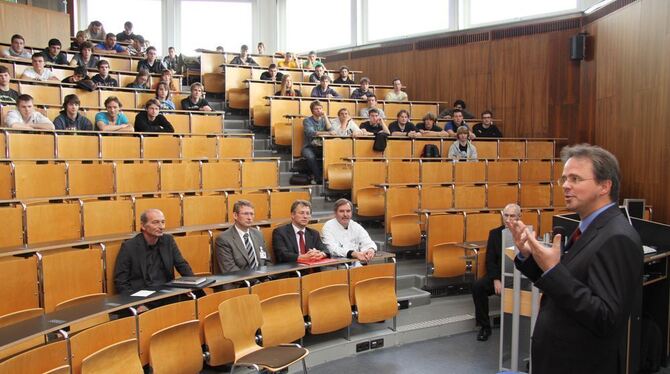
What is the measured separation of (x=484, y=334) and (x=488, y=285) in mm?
349

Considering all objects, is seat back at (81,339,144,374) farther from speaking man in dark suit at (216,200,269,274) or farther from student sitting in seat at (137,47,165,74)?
student sitting in seat at (137,47,165,74)

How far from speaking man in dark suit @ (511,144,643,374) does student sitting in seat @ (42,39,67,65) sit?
21.3ft

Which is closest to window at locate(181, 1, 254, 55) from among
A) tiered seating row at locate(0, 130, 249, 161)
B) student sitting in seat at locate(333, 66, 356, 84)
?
student sitting in seat at locate(333, 66, 356, 84)

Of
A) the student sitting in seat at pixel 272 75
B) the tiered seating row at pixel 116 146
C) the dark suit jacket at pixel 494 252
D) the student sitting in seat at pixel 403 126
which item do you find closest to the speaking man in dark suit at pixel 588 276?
the dark suit jacket at pixel 494 252

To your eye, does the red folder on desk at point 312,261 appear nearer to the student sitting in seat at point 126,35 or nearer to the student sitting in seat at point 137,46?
the student sitting in seat at point 137,46

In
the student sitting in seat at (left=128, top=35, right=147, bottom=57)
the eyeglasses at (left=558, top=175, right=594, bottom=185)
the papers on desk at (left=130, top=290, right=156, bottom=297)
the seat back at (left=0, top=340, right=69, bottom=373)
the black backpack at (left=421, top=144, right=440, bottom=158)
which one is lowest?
the seat back at (left=0, top=340, right=69, bottom=373)

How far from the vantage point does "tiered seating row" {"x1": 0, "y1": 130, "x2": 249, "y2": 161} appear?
4.24 metres

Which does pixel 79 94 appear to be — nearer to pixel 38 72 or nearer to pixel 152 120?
pixel 38 72

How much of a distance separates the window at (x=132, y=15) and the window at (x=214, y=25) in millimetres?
481

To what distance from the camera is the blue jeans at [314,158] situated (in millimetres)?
5762

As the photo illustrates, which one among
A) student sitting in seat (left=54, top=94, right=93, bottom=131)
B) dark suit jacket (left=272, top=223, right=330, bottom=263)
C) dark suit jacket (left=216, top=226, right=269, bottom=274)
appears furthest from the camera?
student sitting in seat (left=54, top=94, right=93, bottom=131)

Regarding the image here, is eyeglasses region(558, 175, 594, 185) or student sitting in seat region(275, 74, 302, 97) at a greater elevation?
student sitting in seat region(275, 74, 302, 97)

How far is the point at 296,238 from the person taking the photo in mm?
3939

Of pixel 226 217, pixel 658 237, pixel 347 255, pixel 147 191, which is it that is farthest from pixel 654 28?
pixel 147 191
